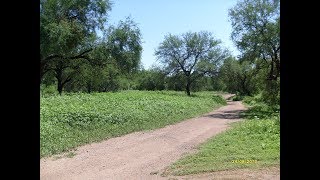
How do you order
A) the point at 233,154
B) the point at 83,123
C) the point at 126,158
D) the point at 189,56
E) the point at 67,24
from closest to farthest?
1. the point at 233,154
2. the point at 126,158
3. the point at 83,123
4. the point at 67,24
5. the point at 189,56

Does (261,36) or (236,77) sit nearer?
(261,36)

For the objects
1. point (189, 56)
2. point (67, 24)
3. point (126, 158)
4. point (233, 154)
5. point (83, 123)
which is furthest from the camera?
point (189, 56)

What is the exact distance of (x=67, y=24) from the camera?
2183cm

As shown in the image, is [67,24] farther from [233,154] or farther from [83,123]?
[233,154]

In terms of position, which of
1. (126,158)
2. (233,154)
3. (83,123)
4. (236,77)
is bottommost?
(126,158)

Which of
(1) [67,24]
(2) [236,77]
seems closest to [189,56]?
(2) [236,77]

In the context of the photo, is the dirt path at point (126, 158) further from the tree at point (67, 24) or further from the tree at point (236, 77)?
the tree at point (236, 77)

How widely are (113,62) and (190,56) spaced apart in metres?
24.0

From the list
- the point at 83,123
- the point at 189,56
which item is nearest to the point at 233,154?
the point at 83,123

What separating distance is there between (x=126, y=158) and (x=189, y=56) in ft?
134

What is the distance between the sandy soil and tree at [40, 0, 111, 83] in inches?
393

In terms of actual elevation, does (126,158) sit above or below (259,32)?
below

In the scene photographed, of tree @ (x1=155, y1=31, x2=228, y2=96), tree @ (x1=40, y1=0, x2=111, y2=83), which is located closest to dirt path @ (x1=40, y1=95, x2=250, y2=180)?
tree @ (x1=40, y1=0, x2=111, y2=83)
